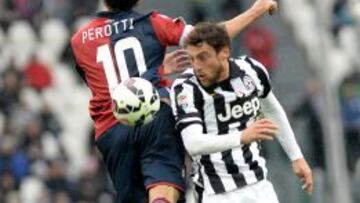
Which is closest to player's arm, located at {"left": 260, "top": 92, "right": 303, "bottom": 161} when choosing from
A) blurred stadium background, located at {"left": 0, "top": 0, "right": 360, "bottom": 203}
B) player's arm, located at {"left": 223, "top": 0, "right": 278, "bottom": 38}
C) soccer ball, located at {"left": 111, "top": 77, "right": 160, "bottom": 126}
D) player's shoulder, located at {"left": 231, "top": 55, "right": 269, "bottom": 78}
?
player's shoulder, located at {"left": 231, "top": 55, "right": 269, "bottom": 78}

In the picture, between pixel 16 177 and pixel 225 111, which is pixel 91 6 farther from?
pixel 225 111

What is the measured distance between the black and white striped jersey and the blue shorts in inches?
5.7

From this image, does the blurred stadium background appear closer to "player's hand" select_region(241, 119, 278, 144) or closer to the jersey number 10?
the jersey number 10

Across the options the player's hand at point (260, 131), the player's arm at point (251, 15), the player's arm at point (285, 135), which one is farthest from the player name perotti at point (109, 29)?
the player's hand at point (260, 131)

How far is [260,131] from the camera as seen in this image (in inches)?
415

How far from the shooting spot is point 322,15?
18703 mm

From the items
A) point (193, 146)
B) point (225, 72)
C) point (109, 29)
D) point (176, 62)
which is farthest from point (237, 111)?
point (109, 29)

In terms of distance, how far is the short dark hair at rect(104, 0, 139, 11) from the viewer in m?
11.3

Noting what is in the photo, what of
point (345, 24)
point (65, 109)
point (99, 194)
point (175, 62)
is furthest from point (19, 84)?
point (175, 62)

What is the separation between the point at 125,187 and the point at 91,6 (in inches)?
486

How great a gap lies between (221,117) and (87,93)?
40.6ft

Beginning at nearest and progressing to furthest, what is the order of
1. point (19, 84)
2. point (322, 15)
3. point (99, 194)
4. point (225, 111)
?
1. point (225, 111)
2. point (322, 15)
3. point (99, 194)
4. point (19, 84)

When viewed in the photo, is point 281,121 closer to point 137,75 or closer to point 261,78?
point 261,78

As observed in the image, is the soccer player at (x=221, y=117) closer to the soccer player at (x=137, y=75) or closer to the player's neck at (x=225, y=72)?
the player's neck at (x=225, y=72)
